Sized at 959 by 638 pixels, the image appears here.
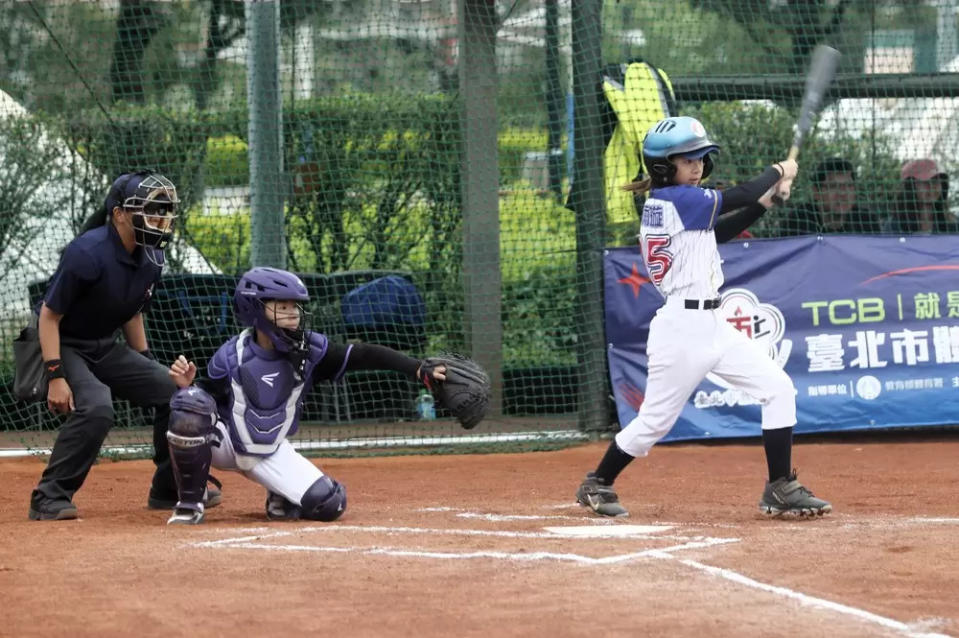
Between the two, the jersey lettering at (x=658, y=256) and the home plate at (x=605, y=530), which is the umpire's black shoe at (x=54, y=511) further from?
the jersey lettering at (x=658, y=256)

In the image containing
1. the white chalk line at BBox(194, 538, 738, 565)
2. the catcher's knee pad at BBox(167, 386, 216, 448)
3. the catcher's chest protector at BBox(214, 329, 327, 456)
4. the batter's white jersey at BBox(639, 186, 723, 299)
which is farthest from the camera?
the catcher's chest protector at BBox(214, 329, 327, 456)

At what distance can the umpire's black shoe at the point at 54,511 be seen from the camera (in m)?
6.48

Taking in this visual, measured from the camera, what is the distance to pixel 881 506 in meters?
6.75

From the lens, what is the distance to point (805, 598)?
14.1ft

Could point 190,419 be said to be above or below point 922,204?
below

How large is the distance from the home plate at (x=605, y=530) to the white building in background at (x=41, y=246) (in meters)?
5.49

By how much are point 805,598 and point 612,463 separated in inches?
86.4

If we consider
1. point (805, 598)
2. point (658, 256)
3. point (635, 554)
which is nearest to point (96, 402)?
point (658, 256)

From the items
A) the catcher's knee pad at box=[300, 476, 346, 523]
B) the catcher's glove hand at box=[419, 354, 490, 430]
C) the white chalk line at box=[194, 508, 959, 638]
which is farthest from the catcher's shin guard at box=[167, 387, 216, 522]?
the catcher's glove hand at box=[419, 354, 490, 430]

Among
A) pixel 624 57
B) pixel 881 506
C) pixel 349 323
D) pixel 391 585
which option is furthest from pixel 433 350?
pixel 391 585

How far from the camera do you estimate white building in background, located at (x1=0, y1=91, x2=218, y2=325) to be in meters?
10.7

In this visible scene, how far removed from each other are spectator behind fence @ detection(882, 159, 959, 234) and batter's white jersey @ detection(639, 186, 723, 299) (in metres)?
4.68

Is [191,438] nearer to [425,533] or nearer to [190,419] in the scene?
[190,419]

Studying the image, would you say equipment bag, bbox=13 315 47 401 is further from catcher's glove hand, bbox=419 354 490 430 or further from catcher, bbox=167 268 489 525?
catcher's glove hand, bbox=419 354 490 430
